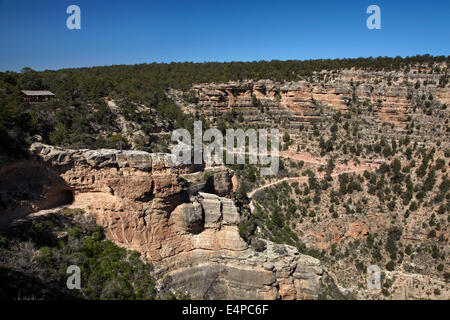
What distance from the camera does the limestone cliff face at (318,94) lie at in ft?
125

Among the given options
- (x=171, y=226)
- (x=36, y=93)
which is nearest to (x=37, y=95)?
(x=36, y=93)

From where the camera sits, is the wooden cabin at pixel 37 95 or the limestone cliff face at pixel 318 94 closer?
the wooden cabin at pixel 37 95

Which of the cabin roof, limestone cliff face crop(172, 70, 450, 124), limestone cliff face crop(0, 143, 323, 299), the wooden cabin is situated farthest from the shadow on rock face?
limestone cliff face crop(172, 70, 450, 124)

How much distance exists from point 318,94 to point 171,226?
34575 mm

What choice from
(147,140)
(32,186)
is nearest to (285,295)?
(32,186)

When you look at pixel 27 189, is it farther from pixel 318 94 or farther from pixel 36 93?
pixel 318 94

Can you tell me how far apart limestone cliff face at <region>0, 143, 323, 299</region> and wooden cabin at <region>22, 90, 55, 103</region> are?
17.9 meters

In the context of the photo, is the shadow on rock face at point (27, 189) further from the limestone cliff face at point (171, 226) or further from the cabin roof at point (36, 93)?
the cabin roof at point (36, 93)

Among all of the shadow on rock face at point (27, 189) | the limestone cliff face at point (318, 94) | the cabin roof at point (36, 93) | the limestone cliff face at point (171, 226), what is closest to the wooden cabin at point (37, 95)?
the cabin roof at point (36, 93)

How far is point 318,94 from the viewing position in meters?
42.5

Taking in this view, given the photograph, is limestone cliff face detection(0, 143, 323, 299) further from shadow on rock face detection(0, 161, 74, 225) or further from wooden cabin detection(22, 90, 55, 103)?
wooden cabin detection(22, 90, 55, 103)

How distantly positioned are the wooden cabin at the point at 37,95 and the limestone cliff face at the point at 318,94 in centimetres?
1930

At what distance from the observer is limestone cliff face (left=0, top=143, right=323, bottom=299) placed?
626 inches

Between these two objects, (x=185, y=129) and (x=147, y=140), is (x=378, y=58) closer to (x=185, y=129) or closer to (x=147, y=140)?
(x=185, y=129)
